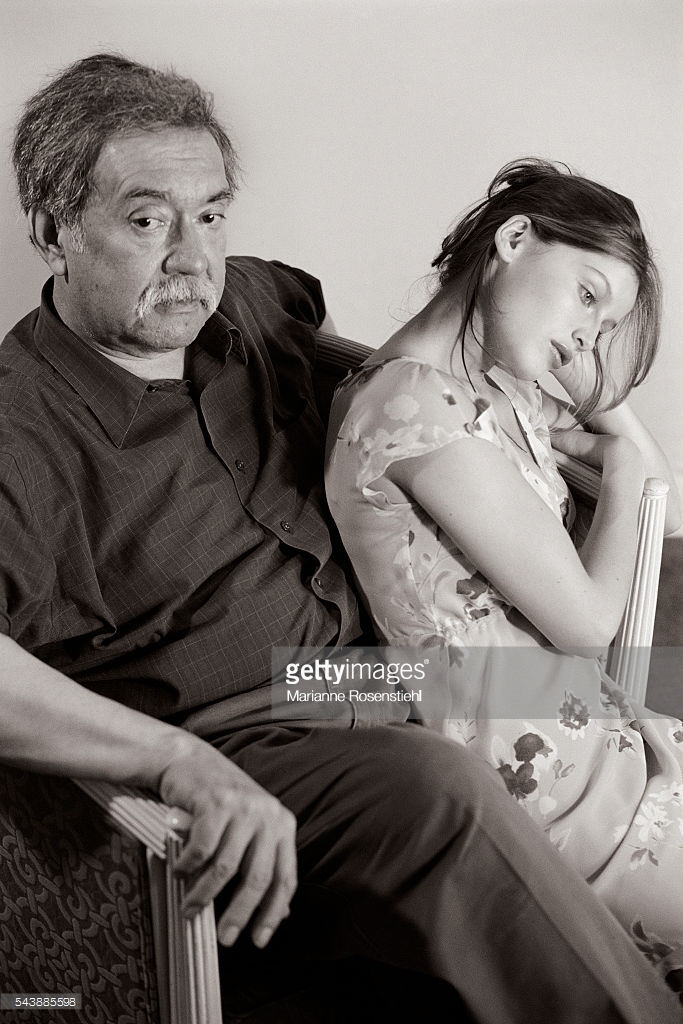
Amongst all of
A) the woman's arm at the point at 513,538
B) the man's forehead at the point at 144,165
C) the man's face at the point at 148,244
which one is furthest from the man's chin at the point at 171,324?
the woman's arm at the point at 513,538

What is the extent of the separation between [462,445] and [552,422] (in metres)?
0.29

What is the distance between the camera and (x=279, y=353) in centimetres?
116

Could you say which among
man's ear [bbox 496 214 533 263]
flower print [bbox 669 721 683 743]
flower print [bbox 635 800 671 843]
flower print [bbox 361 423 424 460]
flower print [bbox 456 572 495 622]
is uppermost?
man's ear [bbox 496 214 533 263]

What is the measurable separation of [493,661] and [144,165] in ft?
1.83

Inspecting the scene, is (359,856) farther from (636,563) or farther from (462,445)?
(636,563)

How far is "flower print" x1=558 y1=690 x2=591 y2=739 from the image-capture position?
98cm

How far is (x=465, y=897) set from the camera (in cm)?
77

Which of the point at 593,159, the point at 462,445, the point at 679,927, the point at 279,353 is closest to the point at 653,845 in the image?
the point at 679,927

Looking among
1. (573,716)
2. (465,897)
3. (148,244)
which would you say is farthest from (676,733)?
(148,244)

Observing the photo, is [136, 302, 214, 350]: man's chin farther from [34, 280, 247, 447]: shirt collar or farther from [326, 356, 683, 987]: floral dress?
[326, 356, 683, 987]: floral dress

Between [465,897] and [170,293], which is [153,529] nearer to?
[170,293]

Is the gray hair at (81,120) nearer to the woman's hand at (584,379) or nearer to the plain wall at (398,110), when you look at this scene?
the plain wall at (398,110)

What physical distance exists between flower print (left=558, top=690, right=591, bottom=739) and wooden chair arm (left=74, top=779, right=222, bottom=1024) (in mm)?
398

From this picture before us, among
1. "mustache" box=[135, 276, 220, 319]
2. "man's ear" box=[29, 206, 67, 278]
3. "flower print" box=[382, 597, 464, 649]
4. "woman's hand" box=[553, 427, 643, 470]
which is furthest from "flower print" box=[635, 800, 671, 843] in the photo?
"man's ear" box=[29, 206, 67, 278]
